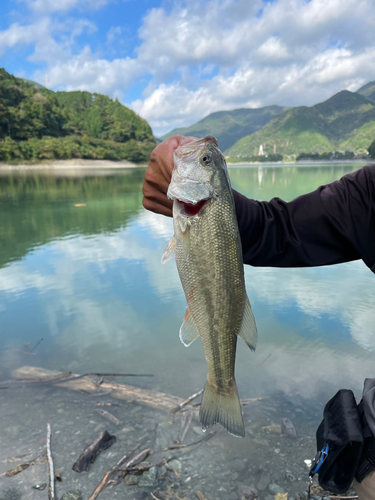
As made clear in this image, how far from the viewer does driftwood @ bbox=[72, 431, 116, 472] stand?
3445 mm

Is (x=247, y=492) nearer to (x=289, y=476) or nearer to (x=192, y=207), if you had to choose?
(x=289, y=476)

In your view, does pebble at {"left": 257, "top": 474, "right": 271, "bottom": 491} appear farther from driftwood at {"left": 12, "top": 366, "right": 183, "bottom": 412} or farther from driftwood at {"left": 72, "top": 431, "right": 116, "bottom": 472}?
driftwood at {"left": 72, "top": 431, "right": 116, "bottom": 472}

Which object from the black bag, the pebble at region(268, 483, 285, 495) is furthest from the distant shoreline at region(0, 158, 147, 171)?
the black bag

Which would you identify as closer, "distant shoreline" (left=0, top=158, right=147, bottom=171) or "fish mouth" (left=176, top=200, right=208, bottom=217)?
"fish mouth" (left=176, top=200, right=208, bottom=217)

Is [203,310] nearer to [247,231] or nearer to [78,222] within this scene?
[247,231]

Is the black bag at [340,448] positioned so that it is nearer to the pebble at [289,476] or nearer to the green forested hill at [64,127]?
the pebble at [289,476]

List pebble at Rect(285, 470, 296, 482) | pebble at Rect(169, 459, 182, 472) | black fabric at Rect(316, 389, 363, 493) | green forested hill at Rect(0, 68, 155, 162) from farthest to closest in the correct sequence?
green forested hill at Rect(0, 68, 155, 162) < pebble at Rect(169, 459, 182, 472) < pebble at Rect(285, 470, 296, 482) < black fabric at Rect(316, 389, 363, 493)

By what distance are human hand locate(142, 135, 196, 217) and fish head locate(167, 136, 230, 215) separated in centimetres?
11

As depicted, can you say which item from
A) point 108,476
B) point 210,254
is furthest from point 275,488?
point 210,254

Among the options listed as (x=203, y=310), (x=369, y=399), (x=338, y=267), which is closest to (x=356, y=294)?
(x=338, y=267)

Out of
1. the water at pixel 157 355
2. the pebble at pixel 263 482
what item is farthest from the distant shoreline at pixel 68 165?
the pebble at pixel 263 482

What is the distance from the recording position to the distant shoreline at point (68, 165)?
71.5 metres

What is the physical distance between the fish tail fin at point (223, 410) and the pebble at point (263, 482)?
154cm

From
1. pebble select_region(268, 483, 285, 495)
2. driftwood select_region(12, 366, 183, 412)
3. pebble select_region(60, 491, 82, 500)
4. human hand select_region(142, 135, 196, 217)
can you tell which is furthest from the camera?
driftwood select_region(12, 366, 183, 412)
